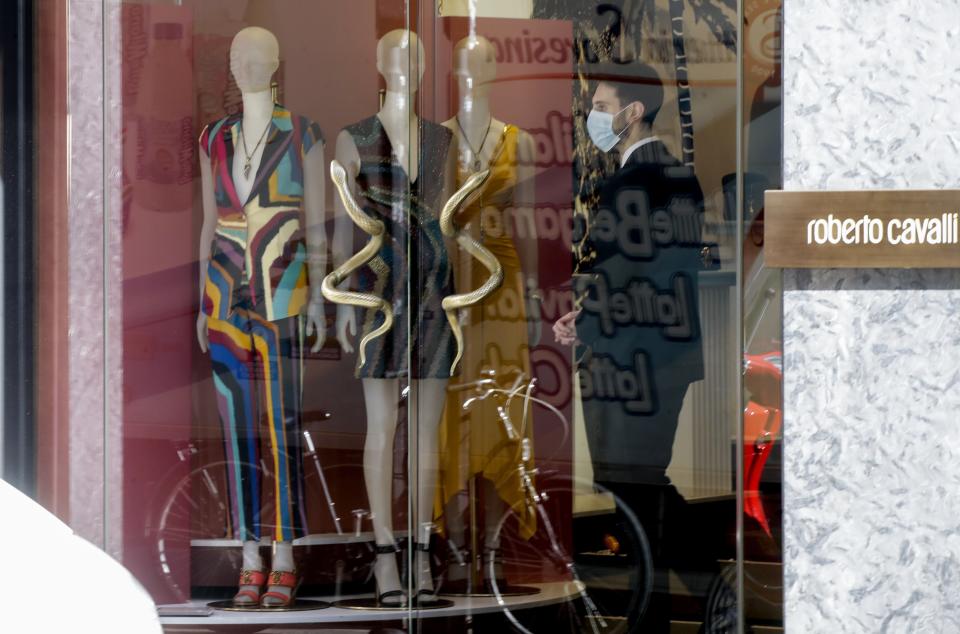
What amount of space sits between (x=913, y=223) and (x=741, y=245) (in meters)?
0.53

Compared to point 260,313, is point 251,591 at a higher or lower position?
lower

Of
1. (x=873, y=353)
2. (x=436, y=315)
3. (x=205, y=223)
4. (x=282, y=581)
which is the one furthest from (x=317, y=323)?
(x=873, y=353)

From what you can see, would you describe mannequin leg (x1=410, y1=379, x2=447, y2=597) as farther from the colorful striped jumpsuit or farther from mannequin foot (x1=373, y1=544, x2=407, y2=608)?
the colorful striped jumpsuit

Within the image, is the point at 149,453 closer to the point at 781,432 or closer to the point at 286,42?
the point at 286,42

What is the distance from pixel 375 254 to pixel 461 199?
333mm

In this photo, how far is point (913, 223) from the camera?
345 cm

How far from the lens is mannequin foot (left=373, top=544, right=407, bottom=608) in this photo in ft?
13.6

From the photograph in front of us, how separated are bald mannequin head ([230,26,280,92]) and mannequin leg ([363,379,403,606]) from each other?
1.05 metres

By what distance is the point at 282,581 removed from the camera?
13.9 ft

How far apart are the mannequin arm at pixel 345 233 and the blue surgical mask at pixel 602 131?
77 centimetres

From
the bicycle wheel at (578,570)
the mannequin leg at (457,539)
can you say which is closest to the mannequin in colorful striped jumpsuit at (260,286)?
the mannequin leg at (457,539)

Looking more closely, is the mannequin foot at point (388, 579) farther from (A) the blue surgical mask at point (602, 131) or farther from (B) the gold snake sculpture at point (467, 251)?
(A) the blue surgical mask at point (602, 131)

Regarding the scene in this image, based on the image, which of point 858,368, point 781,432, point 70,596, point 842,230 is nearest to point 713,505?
point 781,432

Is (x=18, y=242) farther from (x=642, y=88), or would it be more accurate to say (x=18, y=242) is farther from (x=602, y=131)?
(x=642, y=88)
